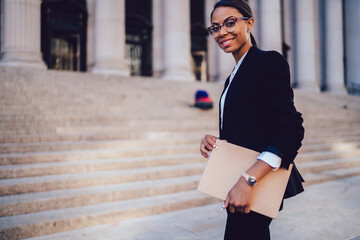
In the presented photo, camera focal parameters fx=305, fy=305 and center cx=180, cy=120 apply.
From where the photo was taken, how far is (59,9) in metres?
17.9

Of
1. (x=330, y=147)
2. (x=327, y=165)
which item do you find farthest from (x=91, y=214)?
(x=330, y=147)

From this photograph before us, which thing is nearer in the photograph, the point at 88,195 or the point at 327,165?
the point at 88,195

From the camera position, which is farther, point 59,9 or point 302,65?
point 302,65

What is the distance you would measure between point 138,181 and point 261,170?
14.2 ft

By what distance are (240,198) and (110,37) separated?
15680 mm

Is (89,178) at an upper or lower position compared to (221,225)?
upper

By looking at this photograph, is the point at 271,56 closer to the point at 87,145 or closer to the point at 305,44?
the point at 87,145

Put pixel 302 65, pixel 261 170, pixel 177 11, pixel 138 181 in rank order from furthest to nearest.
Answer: pixel 302 65
pixel 177 11
pixel 138 181
pixel 261 170

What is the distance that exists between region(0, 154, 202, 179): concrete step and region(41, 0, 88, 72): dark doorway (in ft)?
44.8

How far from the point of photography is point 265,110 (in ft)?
5.18

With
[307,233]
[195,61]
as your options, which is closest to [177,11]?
[195,61]

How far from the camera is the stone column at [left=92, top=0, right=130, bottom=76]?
51.4 feet

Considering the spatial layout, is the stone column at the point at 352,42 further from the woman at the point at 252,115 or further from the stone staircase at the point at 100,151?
the woman at the point at 252,115

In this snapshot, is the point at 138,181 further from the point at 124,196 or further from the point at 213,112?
the point at 213,112
